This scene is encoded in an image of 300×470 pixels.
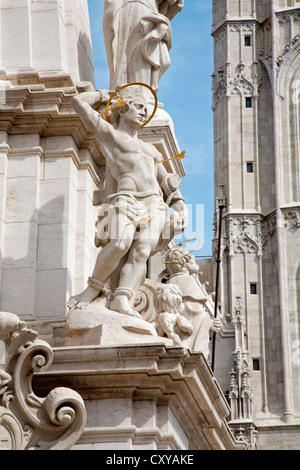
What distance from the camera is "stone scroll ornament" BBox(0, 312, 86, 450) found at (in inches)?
416

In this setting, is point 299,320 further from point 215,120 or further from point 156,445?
point 156,445

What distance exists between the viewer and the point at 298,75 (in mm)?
63906

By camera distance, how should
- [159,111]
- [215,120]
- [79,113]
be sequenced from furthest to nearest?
[215,120] → [159,111] → [79,113]

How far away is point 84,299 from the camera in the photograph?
12352 millimetres

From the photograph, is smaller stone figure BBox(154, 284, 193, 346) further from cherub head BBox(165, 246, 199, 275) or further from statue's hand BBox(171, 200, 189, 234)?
cherub head BBox(165, 246, 199, 275)

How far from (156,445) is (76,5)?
705 centimetres

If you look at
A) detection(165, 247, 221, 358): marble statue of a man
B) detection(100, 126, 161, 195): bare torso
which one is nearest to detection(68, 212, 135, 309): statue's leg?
detection(100, 126, 161, 195): bare torso

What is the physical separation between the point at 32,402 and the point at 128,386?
105 cm

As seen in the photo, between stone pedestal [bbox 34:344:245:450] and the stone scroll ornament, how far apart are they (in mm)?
502

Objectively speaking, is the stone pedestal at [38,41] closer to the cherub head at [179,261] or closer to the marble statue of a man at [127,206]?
the marble statue of a man at [127,206]

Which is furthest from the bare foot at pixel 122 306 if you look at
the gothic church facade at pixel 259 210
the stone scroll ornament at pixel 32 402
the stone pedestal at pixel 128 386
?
the gothic church facade at pixel 259 210
